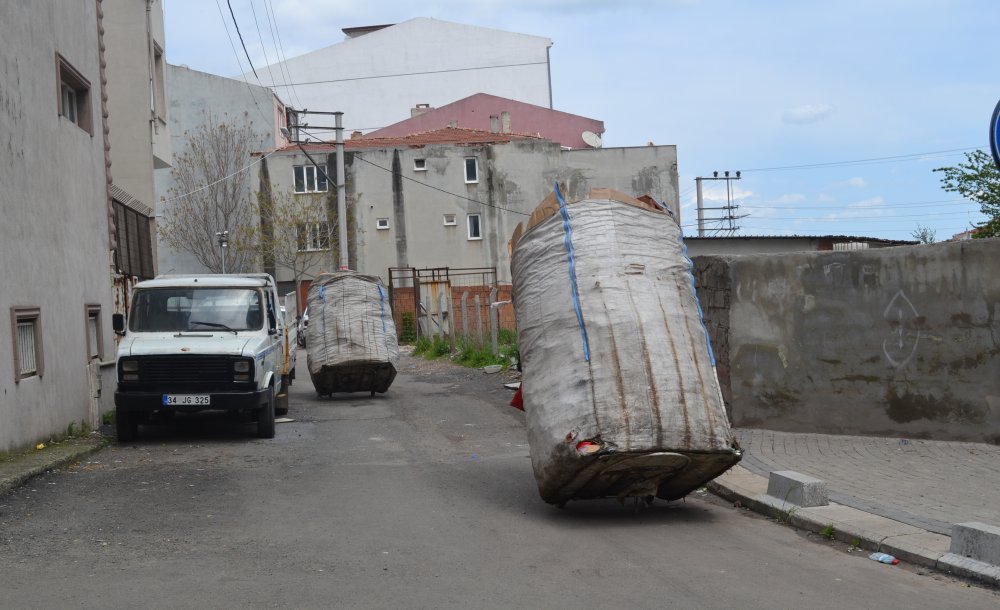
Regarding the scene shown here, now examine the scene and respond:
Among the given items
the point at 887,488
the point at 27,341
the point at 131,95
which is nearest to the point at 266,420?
the point at 27,341

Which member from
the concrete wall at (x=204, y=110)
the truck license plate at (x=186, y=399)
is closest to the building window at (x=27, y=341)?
the truck license plate at (x=186, y=399)

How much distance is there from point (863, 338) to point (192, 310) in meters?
8.79

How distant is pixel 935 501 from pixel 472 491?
3.93 metres

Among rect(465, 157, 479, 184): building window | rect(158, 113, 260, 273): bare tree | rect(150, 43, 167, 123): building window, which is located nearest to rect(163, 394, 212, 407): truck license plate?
rect(150, 43, 167, 123): building window

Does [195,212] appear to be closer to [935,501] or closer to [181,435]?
[181,435]

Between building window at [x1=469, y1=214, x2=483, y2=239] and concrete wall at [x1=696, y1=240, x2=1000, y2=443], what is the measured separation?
3770cm

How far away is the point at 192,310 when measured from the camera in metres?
14.6

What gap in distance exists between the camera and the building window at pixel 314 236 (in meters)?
49.8

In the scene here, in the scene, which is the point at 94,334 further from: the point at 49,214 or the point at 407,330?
the point at 407,330

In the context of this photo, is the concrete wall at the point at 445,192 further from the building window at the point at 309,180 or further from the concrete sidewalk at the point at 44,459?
the concrete sidewalk at the point at 44,459

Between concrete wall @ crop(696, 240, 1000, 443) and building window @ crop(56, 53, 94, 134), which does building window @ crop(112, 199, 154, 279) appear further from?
concrete wall @ crop(696, 240, 1000, 443)

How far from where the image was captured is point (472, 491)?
966 cm

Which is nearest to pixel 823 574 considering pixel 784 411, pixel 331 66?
pixel 784 411

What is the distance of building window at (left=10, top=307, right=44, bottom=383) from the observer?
Result: 11.8 meters
